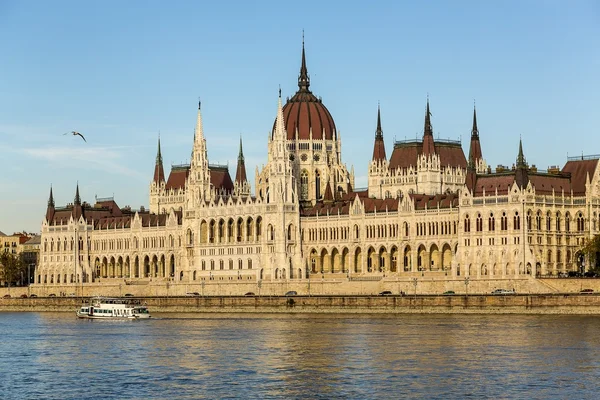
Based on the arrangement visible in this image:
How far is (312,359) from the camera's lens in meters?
94.0

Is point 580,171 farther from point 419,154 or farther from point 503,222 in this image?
point 419,154

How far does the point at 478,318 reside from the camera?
432 ft

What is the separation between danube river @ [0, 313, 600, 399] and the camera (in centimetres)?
7912

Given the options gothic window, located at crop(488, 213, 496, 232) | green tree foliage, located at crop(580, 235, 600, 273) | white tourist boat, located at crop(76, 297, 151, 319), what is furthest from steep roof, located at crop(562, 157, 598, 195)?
white tourist boat, located at crop(76, 297, 151, 319)

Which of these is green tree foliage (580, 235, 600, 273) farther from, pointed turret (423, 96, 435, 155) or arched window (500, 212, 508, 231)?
pointed turret (423, 96, 435, 155)

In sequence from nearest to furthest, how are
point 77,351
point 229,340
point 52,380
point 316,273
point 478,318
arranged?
point 52,380 → point 77,351 → point 229,340 → point 478,318 → point 316,273

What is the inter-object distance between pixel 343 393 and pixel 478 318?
5506cm

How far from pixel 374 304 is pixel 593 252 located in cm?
2269

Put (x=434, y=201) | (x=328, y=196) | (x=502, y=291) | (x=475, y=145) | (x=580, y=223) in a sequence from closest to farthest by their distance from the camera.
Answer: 1. (x=502, y=291)
2. (x=580, y=223)
3. (x=434, y=201)
4. (x=475, y=145)
5. (x=328, y=196)

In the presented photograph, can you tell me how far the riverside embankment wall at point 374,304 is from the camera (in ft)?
440

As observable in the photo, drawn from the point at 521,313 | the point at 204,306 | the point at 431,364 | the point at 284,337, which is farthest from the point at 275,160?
the point at 431,364

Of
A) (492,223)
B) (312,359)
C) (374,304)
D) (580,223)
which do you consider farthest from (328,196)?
(312,359)

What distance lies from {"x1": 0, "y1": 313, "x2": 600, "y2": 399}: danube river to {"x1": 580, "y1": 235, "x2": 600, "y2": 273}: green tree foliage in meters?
22.2

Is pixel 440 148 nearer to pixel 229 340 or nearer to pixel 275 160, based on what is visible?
pixel 275 160
